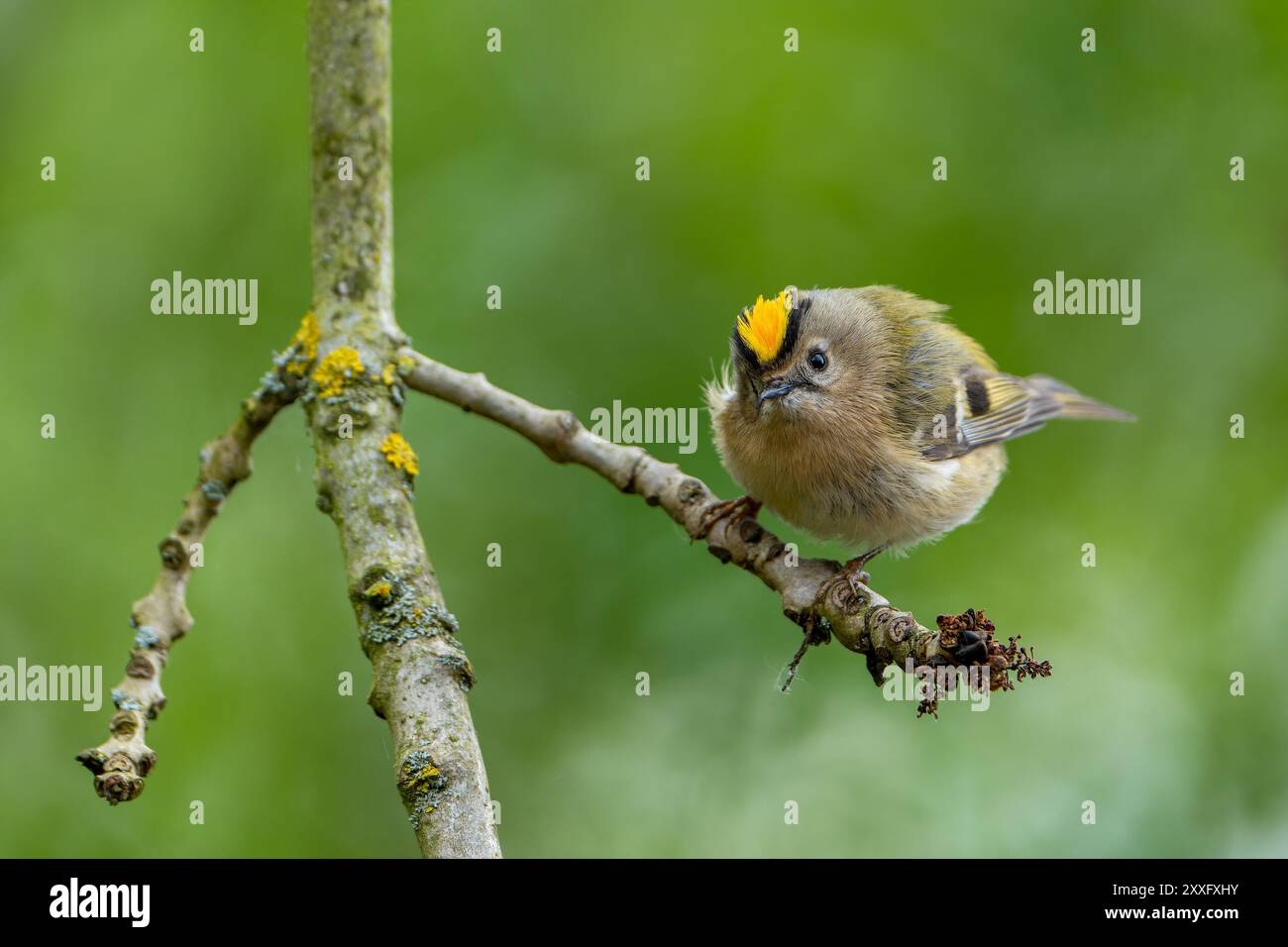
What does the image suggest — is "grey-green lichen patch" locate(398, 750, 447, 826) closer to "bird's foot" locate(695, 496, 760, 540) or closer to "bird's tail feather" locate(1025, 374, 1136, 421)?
"bird's foot" locate(695, 496, 760, 540)

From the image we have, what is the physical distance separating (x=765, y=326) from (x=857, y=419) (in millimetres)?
560

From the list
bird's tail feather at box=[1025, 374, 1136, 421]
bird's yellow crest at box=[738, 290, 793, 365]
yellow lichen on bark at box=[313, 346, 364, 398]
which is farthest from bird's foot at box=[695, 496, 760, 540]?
bird's tail feather at box=[1025, 374, 1136, 421]

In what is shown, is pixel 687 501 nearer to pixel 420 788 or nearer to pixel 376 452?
pixel 376 452

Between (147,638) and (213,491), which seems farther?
(213,491)

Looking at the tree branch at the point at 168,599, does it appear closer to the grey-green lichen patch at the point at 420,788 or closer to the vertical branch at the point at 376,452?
the vertical branch at the point at 376,452

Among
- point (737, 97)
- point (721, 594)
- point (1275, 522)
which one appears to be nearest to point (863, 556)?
point (721, 594)

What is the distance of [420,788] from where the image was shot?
269 cm

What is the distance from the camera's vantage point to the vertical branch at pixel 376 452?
2.76 m

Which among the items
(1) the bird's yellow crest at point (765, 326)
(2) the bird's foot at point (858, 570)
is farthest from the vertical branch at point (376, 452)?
(1) the bird's yellow crest at point (765, 326)

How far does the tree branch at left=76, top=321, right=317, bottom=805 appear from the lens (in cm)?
281

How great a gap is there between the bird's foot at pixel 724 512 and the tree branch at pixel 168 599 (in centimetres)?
144

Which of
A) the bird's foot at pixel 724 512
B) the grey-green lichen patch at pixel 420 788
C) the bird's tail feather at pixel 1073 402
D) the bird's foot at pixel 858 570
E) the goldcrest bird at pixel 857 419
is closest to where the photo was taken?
the grey-green lichen patch at pixel 420 788

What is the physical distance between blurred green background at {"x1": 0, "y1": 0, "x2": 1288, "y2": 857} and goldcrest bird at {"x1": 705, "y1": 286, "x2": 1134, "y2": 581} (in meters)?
0.24

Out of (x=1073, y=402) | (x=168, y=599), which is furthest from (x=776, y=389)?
(x=168, y=599)
